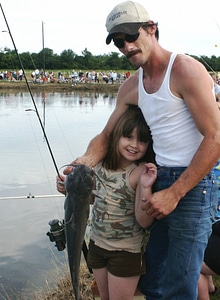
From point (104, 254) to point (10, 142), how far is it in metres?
12.2

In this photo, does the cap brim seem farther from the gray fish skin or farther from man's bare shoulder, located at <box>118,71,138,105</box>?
the gray fish skin

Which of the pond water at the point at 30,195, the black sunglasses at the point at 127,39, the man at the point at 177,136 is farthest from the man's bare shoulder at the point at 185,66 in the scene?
the pond water at the point at 30,195

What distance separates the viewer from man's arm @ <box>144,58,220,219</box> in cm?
233

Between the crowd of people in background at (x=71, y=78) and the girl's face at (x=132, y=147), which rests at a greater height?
the girl's face at (x=132, y=147)

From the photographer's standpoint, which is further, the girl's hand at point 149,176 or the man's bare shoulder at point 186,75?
the girl's hand at point 149,176

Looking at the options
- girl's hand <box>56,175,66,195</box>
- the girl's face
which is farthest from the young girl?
girl's hand <box>56,175,66,195</box>

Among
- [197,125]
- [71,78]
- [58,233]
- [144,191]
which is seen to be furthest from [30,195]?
[71,78]

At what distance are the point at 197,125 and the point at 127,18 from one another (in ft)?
2.30

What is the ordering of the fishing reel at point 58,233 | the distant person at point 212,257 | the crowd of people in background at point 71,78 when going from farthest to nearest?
the crowd of people in background at point 71,78 < the distant person at point 212,257 < the fishing reel at point 58,233

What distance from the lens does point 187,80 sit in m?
2.36

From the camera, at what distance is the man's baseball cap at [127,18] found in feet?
8.18

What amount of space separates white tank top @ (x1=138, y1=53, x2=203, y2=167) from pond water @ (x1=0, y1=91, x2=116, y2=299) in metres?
1.67

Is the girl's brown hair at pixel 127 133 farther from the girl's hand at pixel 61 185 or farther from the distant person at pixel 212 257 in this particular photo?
the distant person at pixel 212 257

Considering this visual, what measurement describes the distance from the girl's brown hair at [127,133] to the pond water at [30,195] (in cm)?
122
